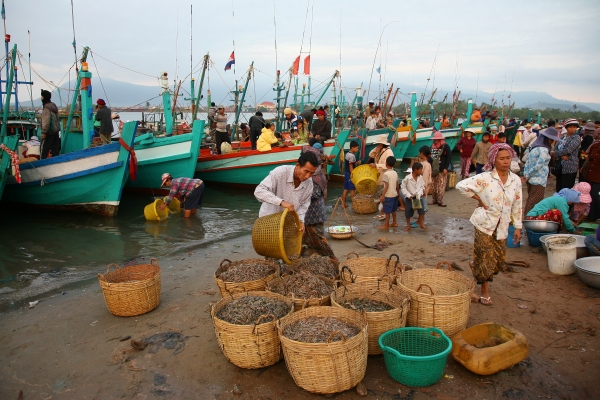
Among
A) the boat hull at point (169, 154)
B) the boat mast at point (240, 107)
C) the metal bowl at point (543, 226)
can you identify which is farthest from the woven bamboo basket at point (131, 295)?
the boat mast at point (240, 107)

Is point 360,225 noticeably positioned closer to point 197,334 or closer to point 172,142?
point 197,334

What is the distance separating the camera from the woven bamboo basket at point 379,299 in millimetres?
3371

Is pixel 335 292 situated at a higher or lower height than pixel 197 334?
higher

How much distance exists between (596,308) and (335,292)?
9.13ft

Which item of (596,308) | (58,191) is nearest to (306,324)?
(596,308)

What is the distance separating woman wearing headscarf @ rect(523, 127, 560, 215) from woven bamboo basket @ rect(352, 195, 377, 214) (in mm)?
3410

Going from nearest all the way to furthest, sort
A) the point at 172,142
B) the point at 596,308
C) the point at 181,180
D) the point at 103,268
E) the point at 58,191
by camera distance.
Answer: the point at 596,308
the point at 103,268
the point at 181,180
the point at 58,191
the point at 172,142

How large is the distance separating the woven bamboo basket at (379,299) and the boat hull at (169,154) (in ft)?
31.0

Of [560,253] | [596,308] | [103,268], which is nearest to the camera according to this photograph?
[596,308]

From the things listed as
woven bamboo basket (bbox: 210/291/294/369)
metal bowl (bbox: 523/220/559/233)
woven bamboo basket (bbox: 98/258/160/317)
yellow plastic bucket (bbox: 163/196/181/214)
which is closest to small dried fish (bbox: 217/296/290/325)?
woven bamboo basket (bbox: 210/291/294/369)

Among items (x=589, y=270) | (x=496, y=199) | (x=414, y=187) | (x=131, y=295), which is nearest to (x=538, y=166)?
(x=414, y=187)

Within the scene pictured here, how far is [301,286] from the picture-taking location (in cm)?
402

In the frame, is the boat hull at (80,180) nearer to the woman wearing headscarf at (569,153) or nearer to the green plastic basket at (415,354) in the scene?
the green plastic basket at (415,354)

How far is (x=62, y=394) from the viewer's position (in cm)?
323
